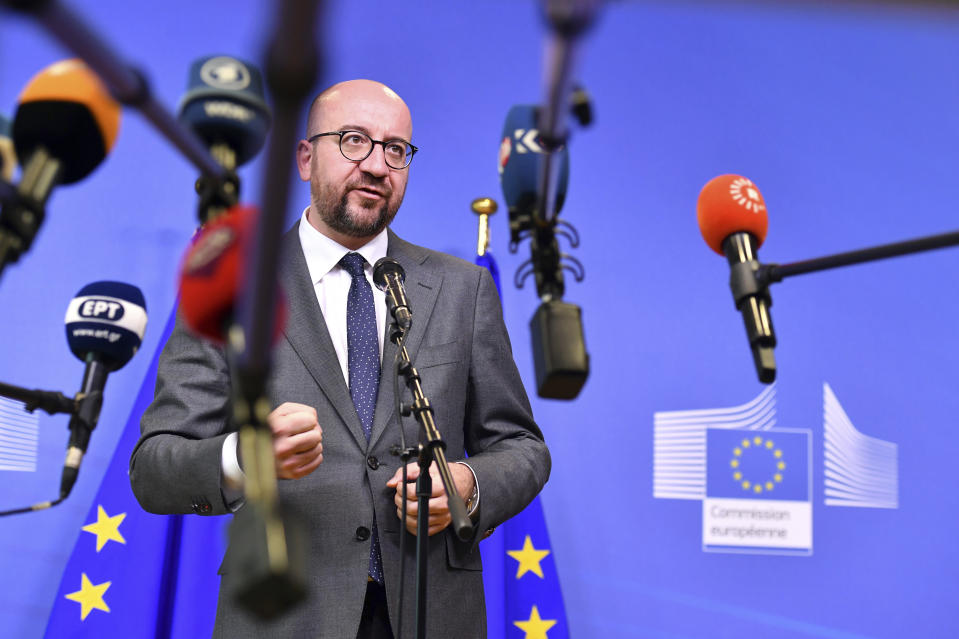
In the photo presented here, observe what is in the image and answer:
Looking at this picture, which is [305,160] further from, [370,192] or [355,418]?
[355,418]

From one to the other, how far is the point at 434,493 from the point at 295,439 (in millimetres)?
304

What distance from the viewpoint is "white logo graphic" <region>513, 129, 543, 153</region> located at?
1.03 metres

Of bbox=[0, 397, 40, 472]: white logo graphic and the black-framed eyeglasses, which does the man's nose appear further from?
bbox=[0, 397, 40, 472]: white logo graphic

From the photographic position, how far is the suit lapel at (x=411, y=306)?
1.62 meters

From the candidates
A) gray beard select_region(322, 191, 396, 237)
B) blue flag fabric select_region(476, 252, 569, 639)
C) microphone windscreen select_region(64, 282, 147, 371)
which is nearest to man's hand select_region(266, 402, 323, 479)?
microphone windscreen select_region(64, 282, 147, 371)

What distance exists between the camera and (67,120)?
2.70 ft

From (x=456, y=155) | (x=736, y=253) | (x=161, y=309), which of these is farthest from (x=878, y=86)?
(x=161, y=309)

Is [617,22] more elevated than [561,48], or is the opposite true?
[617,22]

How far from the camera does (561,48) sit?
→ 23.4 inches

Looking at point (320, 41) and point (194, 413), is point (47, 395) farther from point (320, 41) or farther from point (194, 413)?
point (320, 41)

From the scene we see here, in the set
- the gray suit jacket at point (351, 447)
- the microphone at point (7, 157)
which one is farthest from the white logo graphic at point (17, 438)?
the microphone at point (7, 157)

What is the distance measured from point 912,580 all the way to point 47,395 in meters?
2.86

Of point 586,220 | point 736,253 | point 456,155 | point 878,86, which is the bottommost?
point 736,253

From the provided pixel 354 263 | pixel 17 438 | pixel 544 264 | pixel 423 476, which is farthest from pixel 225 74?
pixel 17 438
